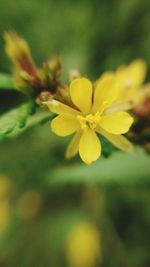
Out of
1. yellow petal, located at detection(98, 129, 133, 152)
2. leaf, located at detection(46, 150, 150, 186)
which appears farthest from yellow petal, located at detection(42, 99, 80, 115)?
leaf, located at detection(46, 150, 150, 186)

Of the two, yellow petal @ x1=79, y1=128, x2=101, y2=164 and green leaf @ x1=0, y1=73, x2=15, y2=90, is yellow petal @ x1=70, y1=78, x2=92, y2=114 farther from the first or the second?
green leaf @ x1=0, y1=73, x2=15, y2=90

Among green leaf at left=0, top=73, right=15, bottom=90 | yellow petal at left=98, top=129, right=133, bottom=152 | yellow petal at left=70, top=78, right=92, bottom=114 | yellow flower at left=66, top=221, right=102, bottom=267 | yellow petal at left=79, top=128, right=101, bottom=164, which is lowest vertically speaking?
yellow flower at left=66, top=221, right=102, bottom=267

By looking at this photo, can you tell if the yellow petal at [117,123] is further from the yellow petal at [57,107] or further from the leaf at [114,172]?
the leaf at [114,172]

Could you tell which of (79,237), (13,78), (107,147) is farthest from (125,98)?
(79,237)

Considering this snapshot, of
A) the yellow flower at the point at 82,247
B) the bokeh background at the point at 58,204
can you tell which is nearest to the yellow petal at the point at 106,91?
the bokeh background at the point at 58,204

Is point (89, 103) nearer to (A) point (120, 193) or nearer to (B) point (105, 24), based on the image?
(A) point (120, 193)

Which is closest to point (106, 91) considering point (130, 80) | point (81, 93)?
point (81, 93)
